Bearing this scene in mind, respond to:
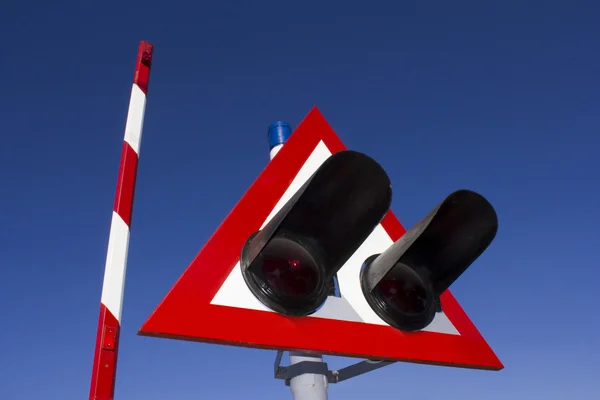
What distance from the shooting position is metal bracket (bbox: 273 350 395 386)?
1838 millimetres

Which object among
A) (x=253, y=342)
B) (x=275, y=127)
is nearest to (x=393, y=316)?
(x=253, y=342)

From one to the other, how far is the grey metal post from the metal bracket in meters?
0.01

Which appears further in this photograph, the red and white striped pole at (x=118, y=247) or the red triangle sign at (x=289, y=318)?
the red triangle sign at (x=289, y=318)

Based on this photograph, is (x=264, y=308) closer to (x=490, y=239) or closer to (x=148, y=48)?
(x=490, y=239)

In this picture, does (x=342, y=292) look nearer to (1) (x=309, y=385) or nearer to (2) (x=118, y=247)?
(1) (x=309, y=385)

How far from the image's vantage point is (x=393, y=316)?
201 centimetres

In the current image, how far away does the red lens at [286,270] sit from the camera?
1.77 meters

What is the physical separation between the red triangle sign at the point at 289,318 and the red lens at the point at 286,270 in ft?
0.30

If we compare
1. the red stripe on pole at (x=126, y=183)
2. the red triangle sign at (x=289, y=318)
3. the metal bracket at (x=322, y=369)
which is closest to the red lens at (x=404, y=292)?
the red triangle sign at (x=289, y=318)

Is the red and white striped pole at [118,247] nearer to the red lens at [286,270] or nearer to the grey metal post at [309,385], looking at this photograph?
the red lens at [286,270]

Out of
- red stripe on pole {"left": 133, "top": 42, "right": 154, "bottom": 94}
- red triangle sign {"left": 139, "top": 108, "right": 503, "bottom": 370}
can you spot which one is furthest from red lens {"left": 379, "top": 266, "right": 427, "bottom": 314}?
red stripe on pole {"left": 133, "top": 42, "right": 154, "bottom": 94}

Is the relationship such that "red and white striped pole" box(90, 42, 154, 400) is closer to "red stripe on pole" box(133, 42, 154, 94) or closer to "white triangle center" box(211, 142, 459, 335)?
"red stripe on pole" box(133, 42, 154, 94)

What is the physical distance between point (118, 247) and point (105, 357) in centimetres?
34

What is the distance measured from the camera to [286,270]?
1.77 m
